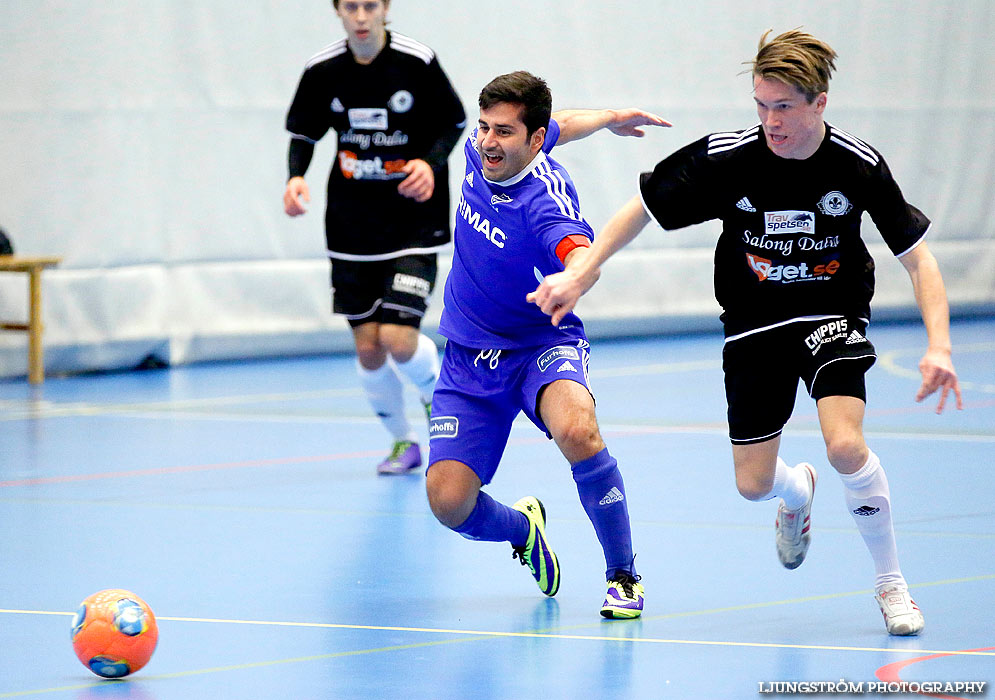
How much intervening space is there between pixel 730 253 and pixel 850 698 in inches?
62.2

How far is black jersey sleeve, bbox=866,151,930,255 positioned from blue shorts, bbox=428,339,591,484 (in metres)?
1.07

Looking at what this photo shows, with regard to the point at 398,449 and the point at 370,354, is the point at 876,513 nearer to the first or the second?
the point at 398,449

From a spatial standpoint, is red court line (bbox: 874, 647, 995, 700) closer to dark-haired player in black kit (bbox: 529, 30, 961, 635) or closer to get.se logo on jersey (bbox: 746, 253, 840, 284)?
dark-haired player in black kit (bbox: 529, 30, 961, 635)

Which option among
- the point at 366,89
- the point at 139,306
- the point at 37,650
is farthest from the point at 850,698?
the point at 139,306

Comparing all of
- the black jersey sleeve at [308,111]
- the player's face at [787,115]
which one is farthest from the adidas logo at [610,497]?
the black jersey sleeve at [308,111]

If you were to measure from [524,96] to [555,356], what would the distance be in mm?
856

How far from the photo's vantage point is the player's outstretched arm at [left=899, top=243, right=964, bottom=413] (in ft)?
13.3

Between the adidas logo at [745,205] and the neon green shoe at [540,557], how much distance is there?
128 cm

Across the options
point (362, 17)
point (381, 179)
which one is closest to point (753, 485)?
point (381, 179)

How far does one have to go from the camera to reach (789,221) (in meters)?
4.66

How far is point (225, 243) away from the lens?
12.5 metres

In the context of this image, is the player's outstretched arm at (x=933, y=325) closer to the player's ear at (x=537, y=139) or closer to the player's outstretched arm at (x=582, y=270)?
the player's outstretched arm at (x=582, y=270)

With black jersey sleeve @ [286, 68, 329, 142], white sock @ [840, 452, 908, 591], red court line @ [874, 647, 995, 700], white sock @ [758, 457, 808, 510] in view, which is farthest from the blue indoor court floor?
black jersey sleeve @ [286, 68, 329, 142]

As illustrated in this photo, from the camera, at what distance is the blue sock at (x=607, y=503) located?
4.81 meters
